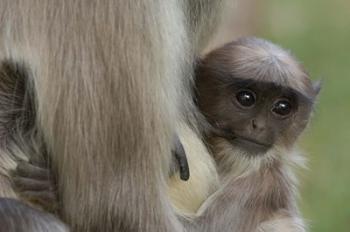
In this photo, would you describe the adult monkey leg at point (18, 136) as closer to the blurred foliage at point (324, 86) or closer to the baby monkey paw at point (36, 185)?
the baby monkey paw at point (36, 185)

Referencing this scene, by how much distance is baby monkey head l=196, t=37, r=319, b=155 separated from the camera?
17.3ft

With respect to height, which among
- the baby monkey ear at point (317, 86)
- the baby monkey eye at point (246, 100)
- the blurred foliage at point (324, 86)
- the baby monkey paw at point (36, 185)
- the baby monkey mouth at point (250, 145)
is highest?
the baby monkey eye at point (246, 100)

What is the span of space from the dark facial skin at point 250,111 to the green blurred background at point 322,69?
3.27m

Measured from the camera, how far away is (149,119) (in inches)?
182

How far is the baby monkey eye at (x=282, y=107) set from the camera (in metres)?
5.31

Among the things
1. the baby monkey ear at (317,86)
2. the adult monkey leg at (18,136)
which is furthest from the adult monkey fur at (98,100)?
the baby monkey ear at (317,86)

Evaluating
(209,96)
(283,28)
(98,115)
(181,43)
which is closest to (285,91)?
(209,96)

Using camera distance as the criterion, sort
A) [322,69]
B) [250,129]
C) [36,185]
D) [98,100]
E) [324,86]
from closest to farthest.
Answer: [98,100], [36,185], [250,129], [324,86], [322,69]

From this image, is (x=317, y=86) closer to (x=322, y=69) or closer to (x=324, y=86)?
(x=324, y=86)

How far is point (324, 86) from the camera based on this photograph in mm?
9906

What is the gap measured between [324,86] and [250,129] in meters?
4.73

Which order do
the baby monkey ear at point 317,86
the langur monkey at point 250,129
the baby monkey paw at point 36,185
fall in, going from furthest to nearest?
the baby monkey ear at point 317,86
the langur monkey at point 250,129
the baby monkey paw at point 36,185

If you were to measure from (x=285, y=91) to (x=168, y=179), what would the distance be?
68 cm

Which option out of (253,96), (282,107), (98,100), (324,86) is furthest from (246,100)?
(324,86)
